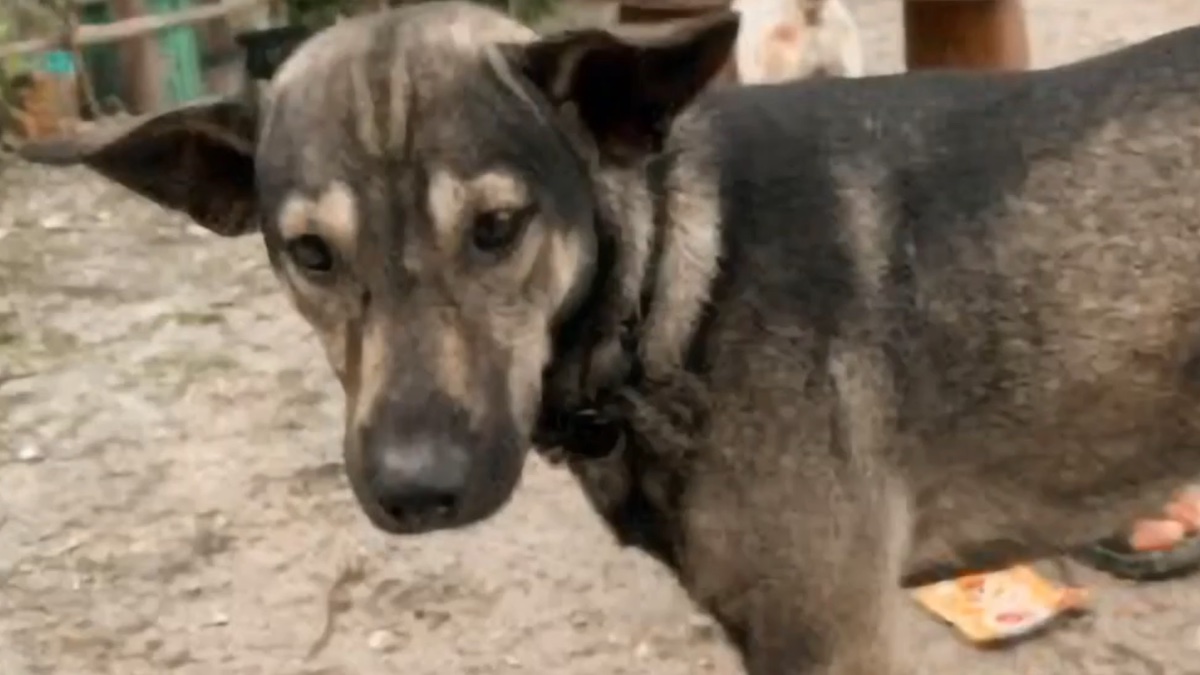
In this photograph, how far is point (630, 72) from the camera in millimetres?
1545

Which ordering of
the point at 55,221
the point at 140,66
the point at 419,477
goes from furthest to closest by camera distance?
the point at 140,66 → the point at 55,221 → the point at 419,477

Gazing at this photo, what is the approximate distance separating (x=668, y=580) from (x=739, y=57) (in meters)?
1.38

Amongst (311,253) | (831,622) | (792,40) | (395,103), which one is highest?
(395,103)

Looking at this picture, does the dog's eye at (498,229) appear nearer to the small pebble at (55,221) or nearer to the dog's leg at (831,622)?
the dog's leg at (831,622)

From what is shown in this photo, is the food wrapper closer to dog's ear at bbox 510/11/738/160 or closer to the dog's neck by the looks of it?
the dog's neck

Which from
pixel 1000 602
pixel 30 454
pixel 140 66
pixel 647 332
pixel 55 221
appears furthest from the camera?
pixel 140 66

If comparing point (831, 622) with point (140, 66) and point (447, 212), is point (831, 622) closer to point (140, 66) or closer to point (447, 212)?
A: point (447, 212)

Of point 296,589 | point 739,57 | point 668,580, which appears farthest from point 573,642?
point 739,57

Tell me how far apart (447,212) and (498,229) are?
0.05 m

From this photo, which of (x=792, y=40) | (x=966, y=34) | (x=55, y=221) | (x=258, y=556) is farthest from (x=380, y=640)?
(x=55, y=221)

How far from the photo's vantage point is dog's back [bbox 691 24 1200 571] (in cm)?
171

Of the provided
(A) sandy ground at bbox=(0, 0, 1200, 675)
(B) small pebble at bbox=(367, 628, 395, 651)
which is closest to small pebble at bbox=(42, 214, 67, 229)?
(A) sandy ground at bbox=(0, 0, 1200, 675)

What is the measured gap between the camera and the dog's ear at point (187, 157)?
1.66 metres

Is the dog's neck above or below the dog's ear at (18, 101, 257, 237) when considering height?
below
